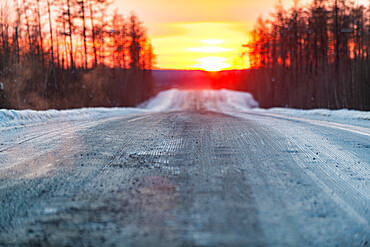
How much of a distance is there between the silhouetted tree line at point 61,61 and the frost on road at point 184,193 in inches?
483

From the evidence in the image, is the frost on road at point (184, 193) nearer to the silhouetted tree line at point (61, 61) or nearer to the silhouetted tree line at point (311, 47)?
the silhouetted tree line at point (61, 61)

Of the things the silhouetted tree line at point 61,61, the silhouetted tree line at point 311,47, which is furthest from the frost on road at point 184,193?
the silhouetted tree line at point 311,47

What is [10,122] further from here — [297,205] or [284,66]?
[284,66]

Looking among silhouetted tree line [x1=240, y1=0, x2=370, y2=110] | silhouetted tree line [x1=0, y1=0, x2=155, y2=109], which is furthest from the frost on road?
silhouetted tree line [x1=240, y1=0, x2=370, y2=110]

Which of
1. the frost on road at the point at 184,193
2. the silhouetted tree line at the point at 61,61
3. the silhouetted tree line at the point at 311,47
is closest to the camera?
the frost on road at the point at 184,193

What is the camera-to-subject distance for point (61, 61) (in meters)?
27.3

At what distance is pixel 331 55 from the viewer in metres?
47.4

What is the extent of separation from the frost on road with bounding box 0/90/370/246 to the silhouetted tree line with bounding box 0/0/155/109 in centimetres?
1226

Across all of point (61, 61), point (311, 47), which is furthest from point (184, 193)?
point (311, 47)

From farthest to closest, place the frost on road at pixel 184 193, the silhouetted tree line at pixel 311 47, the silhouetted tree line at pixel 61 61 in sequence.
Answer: the silhouetted tree line at pixel 311 47 → the silhouetted tree line at pixel 61 61 → the frost on road at pixel 184 193

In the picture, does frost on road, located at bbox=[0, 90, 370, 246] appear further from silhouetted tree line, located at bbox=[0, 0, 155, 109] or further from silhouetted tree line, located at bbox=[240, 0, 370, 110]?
silhouetted tree line, located at bbox=[240, 0, 370, 110]

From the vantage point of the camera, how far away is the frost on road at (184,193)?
2346mm

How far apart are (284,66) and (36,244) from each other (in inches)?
1714

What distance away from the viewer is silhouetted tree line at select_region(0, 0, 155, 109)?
60.7ft
